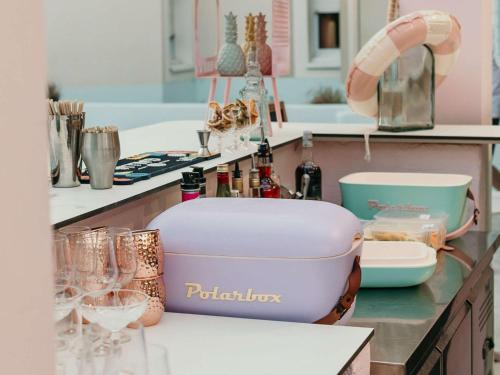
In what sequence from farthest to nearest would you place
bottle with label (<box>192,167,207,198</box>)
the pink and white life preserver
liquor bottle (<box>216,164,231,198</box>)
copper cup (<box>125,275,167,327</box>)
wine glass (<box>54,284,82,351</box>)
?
the pink and white life preserver → liquor bottle (<box>216,164,231,198</box>) → bottle with label (<box>192,167,207,198</box>) → copper cup (<box>125,275,167,327</box>) → wine glass (<box>54,284,82,351</box>)

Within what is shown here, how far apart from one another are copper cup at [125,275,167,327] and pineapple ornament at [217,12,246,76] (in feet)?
5.86

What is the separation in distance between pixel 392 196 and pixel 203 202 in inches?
47.5

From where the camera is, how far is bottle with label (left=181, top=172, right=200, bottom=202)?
2273 millimetres

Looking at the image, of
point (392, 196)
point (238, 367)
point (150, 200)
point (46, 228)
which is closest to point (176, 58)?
point (392, 196)

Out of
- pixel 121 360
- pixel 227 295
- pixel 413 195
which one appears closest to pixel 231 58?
pixel 413 195

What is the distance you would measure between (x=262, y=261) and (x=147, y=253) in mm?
224

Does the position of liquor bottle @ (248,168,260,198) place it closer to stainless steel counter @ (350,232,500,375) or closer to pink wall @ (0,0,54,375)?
stainless steel counter @ (350,232,500,375)

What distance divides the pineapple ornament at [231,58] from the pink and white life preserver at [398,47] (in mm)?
401

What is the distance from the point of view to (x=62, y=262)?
5.49 ft

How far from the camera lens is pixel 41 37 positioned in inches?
28.0

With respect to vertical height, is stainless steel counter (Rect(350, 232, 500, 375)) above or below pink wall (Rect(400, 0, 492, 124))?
below

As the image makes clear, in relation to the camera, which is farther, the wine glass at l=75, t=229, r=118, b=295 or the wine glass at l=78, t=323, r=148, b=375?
the wine glass at l=75, t=229, r=118, b=295

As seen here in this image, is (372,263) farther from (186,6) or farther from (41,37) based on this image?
(186,6)

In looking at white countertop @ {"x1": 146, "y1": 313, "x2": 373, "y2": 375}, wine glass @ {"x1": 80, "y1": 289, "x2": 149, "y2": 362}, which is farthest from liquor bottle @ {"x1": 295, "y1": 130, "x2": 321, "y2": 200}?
wine glass @ {"x1": 80, "y1": 289, "x2": 149, "y2": 362}
